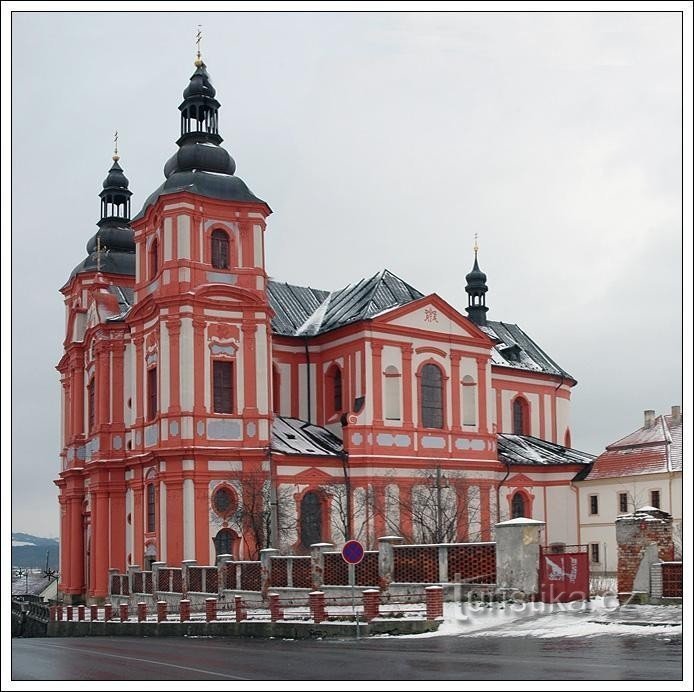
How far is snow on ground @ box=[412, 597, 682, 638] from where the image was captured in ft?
68.5

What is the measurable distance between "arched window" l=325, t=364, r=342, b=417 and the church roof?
24.5 ft

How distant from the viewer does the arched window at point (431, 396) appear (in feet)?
149

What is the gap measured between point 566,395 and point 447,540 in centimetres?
1773

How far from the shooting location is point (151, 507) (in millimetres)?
41469

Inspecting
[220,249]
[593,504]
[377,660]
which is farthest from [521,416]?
[377,660]

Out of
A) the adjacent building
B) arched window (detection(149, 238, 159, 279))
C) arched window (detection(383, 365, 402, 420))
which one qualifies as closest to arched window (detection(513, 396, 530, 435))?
the adjacent building

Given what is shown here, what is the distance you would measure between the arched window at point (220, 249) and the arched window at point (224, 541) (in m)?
9.38

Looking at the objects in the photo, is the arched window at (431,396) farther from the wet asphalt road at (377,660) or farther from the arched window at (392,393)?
the wet asphalt road at (377,660)

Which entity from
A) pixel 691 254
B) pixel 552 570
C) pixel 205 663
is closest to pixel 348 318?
pixel 552 570

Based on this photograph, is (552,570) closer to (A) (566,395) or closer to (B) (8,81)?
(B) (8,81)

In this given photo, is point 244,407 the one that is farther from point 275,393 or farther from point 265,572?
point 265,572

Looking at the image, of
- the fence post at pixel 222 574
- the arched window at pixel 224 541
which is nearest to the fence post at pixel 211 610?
the fence post at pixel 222 574

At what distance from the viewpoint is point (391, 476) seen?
43375 mm

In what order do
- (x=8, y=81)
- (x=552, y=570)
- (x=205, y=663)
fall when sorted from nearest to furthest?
(x=8, y=81), (x=205, y=663), (x=552, y=570)
